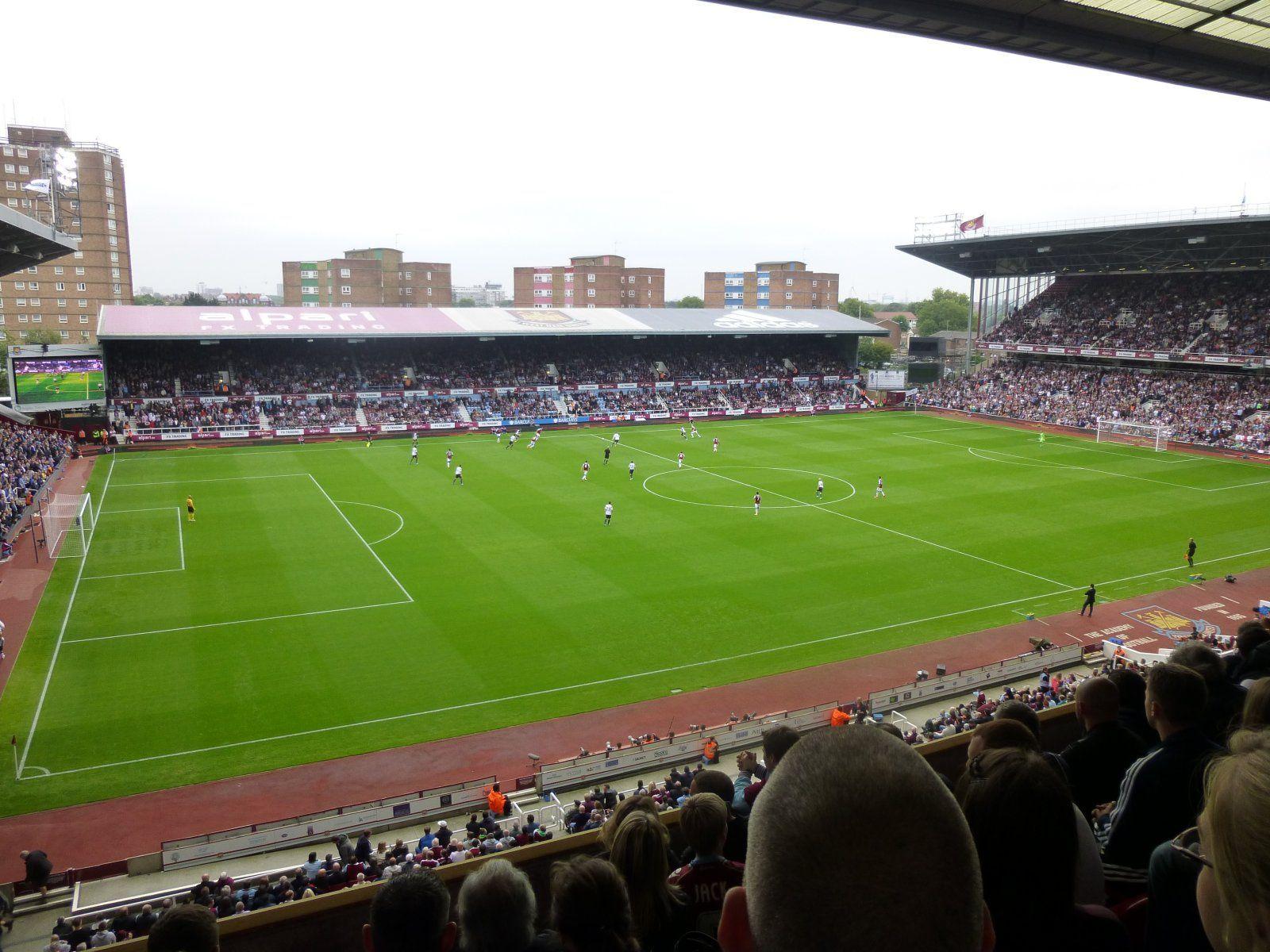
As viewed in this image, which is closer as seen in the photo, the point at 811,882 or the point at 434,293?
the point at 811,882

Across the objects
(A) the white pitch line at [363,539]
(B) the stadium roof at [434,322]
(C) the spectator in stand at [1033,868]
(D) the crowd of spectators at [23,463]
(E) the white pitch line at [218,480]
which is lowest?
(A) the white pitch line at [363,539]

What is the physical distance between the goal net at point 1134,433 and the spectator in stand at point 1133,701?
57526 millimetres

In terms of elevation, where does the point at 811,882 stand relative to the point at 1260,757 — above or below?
below

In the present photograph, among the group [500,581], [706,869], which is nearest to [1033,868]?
[706,869]

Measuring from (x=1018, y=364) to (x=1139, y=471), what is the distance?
31.5 m

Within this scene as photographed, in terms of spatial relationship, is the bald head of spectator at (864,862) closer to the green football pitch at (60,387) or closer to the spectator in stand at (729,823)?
the spectator in stand at (729,823)

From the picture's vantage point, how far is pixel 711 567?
31094mm

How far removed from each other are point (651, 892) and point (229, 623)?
24.9 meters

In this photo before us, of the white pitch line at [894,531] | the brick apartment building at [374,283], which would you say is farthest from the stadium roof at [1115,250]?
the brick apartment building at [374,283]

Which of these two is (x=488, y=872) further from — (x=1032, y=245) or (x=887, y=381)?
(x=887, y=381)

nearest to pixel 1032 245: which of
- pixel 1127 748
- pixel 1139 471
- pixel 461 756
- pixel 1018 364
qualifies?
pixel 1018 364

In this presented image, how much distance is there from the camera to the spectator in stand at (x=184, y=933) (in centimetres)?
388

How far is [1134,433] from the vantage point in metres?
60.4

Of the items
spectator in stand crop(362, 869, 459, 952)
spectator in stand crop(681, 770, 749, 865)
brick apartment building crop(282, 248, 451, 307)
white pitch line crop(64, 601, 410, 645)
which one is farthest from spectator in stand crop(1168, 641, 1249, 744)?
brick apartment building crop(282, 248, 451, 307)
